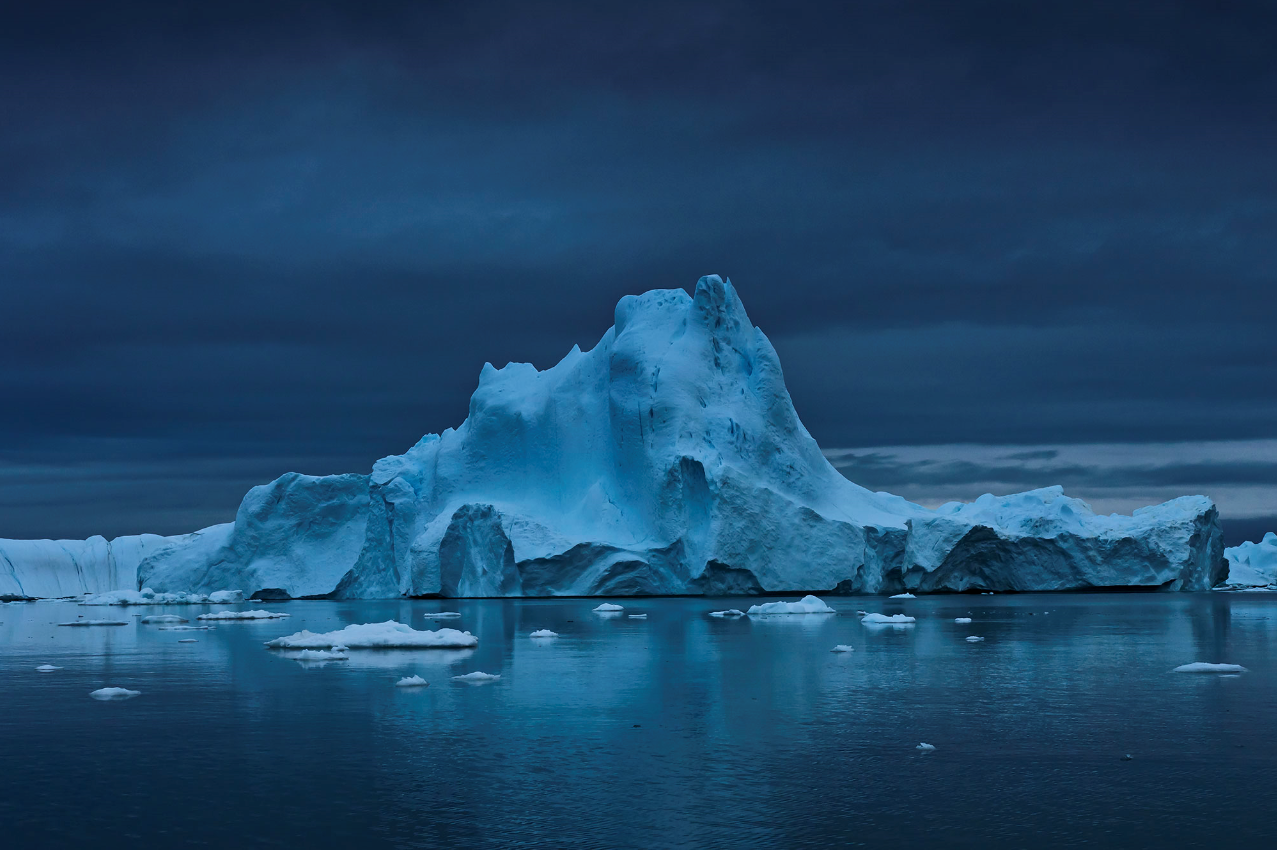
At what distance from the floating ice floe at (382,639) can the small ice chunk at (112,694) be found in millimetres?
5962

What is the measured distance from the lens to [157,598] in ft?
154

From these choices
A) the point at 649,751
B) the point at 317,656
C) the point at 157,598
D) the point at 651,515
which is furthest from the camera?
the point at 157,598

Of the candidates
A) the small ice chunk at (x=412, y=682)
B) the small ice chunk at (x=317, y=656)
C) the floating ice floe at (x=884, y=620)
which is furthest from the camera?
the floating ice floe at (x=884, y=620)

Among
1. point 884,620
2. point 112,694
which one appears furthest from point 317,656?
point 884,620

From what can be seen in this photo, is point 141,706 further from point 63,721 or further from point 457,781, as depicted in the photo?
point 457,781

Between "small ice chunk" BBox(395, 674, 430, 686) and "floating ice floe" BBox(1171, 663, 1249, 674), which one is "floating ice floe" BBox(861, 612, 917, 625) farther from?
"small ice chunk" BBox(395, 674, 430, 686)

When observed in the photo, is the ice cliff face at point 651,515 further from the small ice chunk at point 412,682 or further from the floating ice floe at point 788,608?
the small ice chunk at point 412,682

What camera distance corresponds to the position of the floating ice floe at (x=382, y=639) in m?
19.1

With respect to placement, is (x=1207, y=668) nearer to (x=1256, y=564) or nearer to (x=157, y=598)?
(x=157, y=598)

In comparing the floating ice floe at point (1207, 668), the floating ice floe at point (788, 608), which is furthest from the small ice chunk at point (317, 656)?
the floating ice floe at point (788, 608)

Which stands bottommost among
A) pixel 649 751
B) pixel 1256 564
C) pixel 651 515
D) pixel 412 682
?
pixel 1256 564

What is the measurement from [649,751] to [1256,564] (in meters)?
76.6

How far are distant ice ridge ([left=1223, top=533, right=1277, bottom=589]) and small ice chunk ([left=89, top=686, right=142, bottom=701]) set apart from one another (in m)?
72.6

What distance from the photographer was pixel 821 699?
41.2 ft
